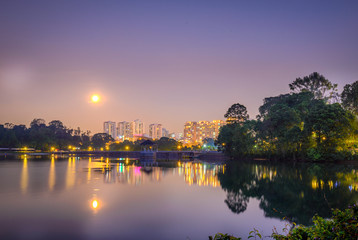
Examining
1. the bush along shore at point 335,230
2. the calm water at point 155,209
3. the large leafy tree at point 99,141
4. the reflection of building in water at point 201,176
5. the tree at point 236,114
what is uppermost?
the tree at point 236,114

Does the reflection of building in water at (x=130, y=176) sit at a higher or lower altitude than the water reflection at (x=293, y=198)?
lower

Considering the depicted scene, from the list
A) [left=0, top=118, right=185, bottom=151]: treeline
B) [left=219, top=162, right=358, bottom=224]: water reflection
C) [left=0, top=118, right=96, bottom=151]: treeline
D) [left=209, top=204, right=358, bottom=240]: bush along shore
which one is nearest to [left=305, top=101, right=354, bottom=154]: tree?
[left=219, top=162, right=358, bottom=224]: water reflection

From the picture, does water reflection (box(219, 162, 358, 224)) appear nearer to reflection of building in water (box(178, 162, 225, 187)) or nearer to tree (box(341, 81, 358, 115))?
reflection of building in water (box(178, 162, 225, 187))

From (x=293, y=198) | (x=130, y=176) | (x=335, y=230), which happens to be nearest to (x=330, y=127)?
(x=293, y=198)

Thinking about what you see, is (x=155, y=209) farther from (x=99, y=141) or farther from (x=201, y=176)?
(x=99, y=141)

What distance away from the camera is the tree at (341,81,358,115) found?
189ft

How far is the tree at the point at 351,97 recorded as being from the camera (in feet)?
189

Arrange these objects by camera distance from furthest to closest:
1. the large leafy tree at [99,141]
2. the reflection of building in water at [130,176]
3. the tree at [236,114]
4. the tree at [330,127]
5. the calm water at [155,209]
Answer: the large leafy tree at [99,141] → the tree at [236,114] → the tree at [330,127] → the reflection of building in water at [130,176] → the calm water at [155,209]

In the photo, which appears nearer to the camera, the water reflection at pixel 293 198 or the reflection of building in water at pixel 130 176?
the water reflection at pixel 293 198

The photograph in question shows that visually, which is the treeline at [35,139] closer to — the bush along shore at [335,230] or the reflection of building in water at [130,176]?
the reflection of building in water at [130,176]

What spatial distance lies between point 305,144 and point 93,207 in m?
47.1

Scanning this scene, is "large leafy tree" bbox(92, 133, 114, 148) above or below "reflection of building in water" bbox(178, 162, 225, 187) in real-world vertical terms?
above

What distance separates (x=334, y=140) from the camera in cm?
4806

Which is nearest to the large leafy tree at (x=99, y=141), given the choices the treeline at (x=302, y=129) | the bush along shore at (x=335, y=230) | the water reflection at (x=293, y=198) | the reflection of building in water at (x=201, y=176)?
the treeline at (x=302, y=129)
